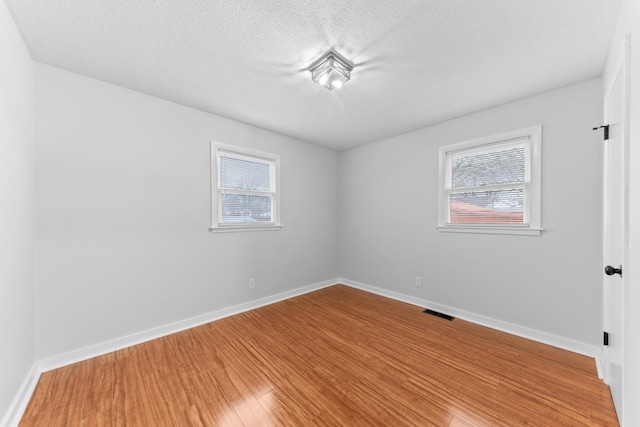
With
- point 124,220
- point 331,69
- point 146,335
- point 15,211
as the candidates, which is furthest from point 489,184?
point 15,211

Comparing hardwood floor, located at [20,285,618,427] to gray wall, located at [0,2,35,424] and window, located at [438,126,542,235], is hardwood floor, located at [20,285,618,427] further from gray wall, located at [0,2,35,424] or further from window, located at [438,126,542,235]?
window, located at [438,126,542,235]

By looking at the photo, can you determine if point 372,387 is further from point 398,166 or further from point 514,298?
point 398,166

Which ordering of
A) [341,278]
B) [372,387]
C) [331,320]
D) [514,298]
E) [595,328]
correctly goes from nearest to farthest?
[372,387] → [595,328] → [514,298] → [331,320] → [341,278]

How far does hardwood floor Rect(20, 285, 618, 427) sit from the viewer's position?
152 cm

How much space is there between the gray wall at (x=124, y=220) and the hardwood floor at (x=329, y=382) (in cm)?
39

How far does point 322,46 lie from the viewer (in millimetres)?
1807

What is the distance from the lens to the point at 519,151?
2664mm

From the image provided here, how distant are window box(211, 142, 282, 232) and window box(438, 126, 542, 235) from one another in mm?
2374

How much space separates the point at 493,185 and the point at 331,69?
2292mm

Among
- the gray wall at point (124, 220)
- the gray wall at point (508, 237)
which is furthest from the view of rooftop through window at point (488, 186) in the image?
the gray wall at point (124, 220)

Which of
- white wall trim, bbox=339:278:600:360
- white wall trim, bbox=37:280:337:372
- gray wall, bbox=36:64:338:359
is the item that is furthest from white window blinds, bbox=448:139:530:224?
white wall trim, bbox=37:280:337:372

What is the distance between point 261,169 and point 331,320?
227 cm

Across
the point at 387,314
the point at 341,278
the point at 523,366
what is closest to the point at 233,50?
the point at 387,314

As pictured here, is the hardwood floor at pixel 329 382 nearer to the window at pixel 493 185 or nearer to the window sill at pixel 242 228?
the window sill at pixel 242 228
